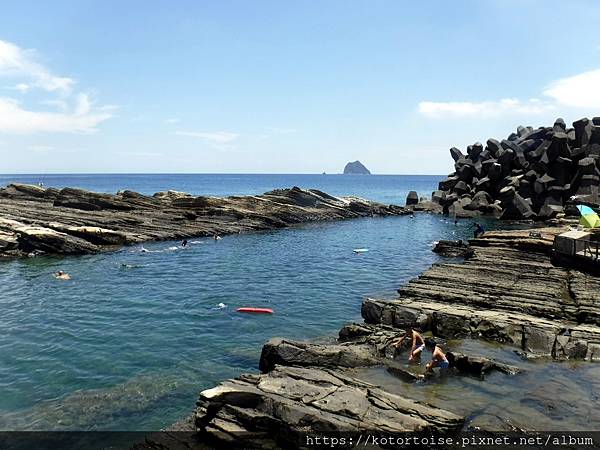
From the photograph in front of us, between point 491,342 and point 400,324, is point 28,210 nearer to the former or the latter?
point 400,324

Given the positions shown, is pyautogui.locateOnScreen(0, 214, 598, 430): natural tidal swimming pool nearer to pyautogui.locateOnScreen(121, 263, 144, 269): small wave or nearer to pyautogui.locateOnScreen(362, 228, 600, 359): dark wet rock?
pyautogui.locateOnScreen(121, 263, 144, 269): small wave

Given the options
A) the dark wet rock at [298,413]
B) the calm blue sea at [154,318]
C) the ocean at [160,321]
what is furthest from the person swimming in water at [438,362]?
the calm blue sea at [154,318]

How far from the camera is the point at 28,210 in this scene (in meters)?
52.5

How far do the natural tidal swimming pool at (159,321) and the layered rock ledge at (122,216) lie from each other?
312 cm

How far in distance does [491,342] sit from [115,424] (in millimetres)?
15165

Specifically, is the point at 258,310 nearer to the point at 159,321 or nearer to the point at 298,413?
the point at 159,321

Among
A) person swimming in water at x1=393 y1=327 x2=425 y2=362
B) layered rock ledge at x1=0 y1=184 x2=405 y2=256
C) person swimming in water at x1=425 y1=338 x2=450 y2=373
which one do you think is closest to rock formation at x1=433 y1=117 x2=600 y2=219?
layered rock ledge at x1=0 y1=184 x2=405 y2=256

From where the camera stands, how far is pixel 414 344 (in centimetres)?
1731

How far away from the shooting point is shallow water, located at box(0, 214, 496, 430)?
51.7ft

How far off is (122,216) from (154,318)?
33.8m

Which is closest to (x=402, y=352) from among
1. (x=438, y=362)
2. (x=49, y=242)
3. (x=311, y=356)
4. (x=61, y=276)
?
(x=438, y=362)

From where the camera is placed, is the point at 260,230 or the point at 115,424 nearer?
the point at 115,424

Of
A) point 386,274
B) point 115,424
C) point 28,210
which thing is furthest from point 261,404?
point 28,210

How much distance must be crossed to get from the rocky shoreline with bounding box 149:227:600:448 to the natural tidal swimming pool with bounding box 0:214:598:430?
5.03 ft
